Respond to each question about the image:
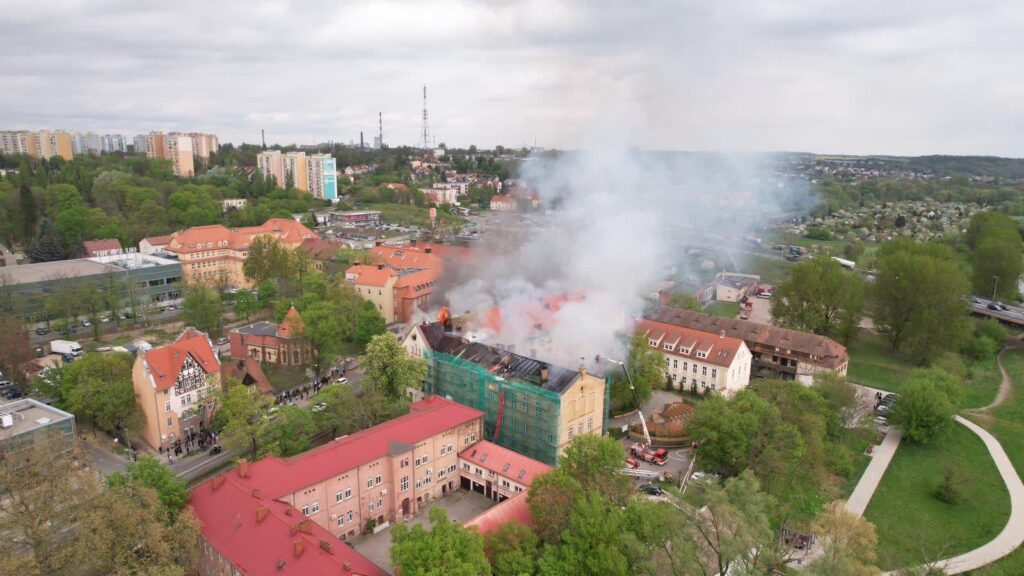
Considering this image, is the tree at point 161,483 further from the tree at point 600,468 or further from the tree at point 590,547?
the tree at point 600,468

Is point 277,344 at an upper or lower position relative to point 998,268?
lower

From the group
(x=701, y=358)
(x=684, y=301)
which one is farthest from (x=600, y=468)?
(x=684, y=301)

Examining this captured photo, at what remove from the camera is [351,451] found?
26.0 meters

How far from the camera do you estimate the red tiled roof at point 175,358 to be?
31.8m

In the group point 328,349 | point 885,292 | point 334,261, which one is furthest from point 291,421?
point 885,292

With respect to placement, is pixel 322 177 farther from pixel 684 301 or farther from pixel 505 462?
pixel 505 462

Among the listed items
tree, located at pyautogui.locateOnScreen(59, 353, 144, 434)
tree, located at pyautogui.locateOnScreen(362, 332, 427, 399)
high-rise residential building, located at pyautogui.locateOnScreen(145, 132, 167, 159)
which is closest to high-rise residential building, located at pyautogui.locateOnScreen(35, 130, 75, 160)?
high-rise residential building, located at pyautogui.locateOnScreen(145, 132, 167, 159)

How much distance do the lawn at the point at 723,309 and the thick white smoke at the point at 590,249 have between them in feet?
47.5

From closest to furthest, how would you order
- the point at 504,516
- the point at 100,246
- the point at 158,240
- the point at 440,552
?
the point at 440,552
the point at 504,516
the point at 100,246
the point at 158,240

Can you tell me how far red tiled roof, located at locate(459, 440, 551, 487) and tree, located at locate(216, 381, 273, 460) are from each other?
9507 millimetres

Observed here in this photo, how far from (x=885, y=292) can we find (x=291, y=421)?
48.5 metres

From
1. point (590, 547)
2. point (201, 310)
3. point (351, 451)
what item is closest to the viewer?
point (590, 547)

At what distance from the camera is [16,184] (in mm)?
86312

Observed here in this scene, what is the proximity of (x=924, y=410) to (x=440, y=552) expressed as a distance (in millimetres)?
30527
